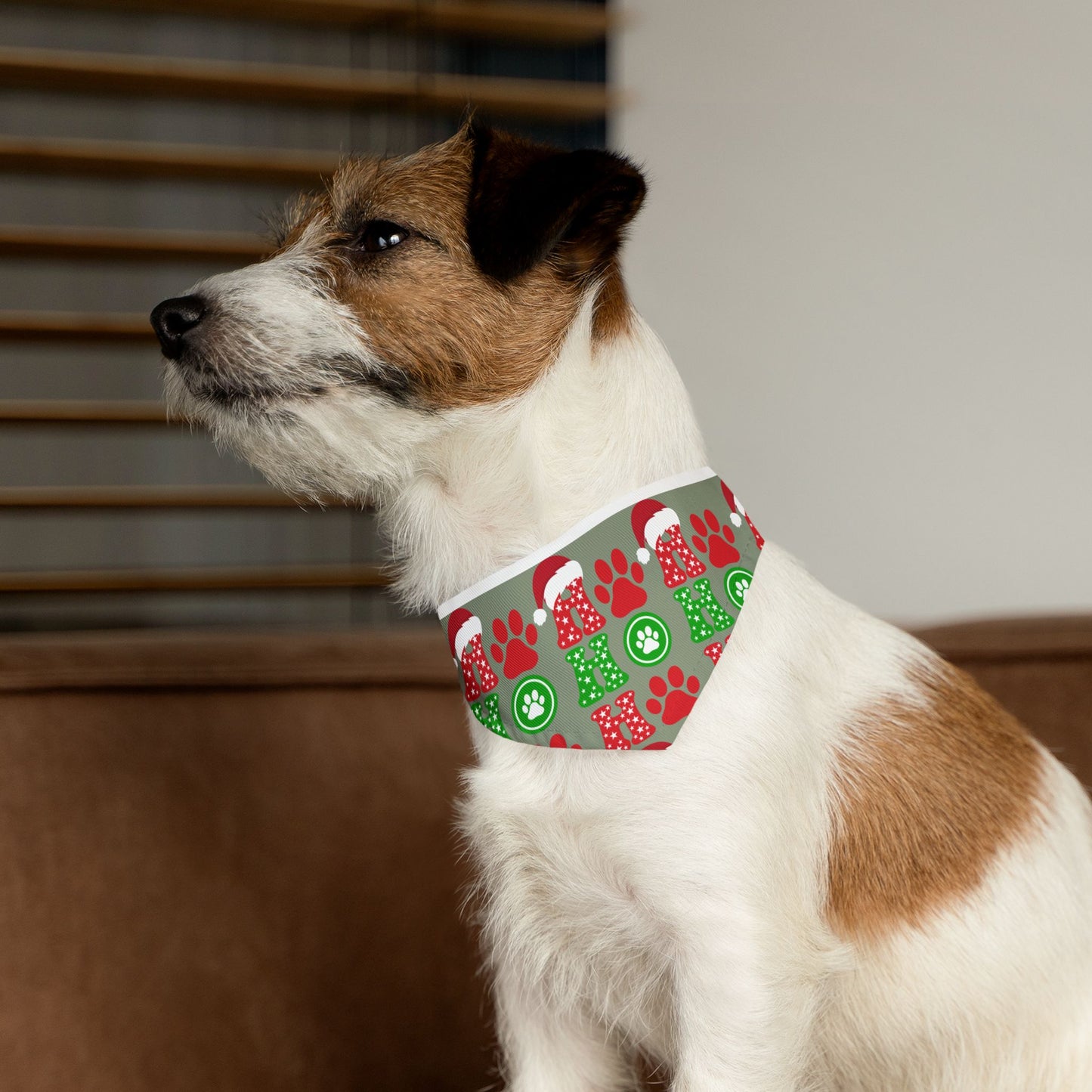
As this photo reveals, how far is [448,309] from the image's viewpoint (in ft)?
3.30

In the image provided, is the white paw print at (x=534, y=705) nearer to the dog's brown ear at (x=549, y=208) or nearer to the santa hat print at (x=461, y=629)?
the santa hat print at (x=461, y=629)

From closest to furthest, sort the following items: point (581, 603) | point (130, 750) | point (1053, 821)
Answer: point (581, 603)
point (1053, 821)
point (130, 750)

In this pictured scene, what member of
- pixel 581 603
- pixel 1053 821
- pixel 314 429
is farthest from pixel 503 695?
pixel 1053 821

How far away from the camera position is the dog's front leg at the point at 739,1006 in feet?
2.95

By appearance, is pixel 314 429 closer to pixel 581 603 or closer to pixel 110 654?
pixel 581 603

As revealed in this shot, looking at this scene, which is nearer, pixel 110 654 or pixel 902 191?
pixel 110 654

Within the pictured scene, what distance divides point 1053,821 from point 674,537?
0.46 m

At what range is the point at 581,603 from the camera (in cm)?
99

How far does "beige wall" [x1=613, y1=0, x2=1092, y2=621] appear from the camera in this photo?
1.80 m

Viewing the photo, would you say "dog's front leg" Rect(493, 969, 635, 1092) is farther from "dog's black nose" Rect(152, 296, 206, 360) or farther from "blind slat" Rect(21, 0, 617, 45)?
"blind slat" Rect(21, 0, 617, 45)

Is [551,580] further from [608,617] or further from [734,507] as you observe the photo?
[734,507]

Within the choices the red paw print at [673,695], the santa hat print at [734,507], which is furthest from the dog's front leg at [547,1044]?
the santa hat print at [734,507]

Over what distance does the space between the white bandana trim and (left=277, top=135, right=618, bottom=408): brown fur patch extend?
0.13m

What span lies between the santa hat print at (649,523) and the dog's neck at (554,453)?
23 millimetres
